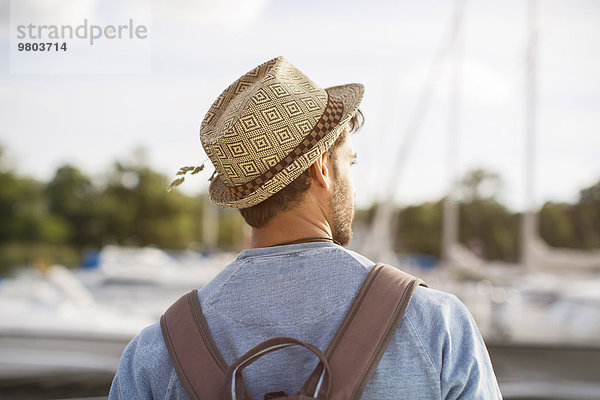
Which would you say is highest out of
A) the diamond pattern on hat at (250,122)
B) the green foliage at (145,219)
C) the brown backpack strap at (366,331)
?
the diamond pattern on hat at (250,122)

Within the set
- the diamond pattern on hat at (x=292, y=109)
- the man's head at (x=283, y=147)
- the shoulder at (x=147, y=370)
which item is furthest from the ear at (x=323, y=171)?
the shoulder at (x=147, y=370)

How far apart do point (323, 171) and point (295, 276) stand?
275 mm

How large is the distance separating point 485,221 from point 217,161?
5650cm

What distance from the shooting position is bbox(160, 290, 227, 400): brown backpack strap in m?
1.21

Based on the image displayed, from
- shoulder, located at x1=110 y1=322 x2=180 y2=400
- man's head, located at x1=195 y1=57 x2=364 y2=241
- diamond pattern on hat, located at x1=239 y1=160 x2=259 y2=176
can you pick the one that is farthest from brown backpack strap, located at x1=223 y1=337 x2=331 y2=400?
diamond pattern on hat, located at x1=239 y1=160 x2=259 y2=176

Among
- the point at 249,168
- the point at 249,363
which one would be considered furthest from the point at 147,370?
the point at 249,168

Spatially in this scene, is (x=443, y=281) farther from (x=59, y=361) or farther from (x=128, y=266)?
(x=59, y=361)

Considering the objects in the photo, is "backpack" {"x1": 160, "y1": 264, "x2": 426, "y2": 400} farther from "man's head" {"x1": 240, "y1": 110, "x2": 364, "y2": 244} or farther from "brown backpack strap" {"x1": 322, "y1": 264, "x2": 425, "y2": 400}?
"man's head" {"x1": 240, "y1": 110, "x2": 364, "y2": 244}

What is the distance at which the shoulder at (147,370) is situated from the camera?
1290 millimetres

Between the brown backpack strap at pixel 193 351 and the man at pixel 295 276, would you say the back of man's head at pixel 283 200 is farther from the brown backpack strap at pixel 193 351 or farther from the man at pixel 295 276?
the brown backpack strap at pixel 193 351

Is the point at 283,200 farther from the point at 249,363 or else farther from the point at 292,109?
the point at 249,363

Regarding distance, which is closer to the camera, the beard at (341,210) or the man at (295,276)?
the man at (295,276)

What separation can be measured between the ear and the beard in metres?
0.02

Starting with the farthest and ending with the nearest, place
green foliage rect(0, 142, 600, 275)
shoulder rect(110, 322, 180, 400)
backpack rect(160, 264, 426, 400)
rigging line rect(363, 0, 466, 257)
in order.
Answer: green foliage rect(0, 142, 600, 275) → rigging line rect(363, 0, 466, 257) → shoulder rect(110, 322, 180, 400) → backpack rect(160, 264, 426, 400)
